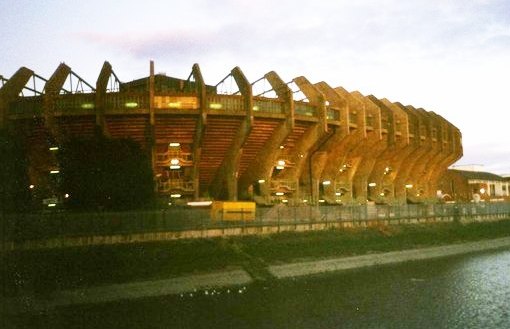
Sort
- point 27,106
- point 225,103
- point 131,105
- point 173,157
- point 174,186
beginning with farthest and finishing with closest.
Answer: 1. point 173,157
2. point 174,186
3. point 225,103
4. point 27,106
5. point 131,105

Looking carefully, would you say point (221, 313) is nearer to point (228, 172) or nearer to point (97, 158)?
point (97, 158)

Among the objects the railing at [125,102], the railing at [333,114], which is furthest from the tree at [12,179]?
the railing at [333,114]

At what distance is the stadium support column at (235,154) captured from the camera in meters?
44.9

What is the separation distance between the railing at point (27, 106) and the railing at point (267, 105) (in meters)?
18.8

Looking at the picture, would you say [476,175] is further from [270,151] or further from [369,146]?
[270,151]

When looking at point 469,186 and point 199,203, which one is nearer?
point 199,203

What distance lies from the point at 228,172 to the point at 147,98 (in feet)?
36.9

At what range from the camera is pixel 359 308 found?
21.9 m

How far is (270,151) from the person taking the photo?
50844mm

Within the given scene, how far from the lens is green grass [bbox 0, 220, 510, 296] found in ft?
79.9

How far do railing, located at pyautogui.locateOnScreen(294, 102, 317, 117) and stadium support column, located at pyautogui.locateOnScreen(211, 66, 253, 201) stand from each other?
21.6 feet

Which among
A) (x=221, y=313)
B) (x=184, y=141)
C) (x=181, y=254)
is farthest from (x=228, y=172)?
(x=221, y=313)

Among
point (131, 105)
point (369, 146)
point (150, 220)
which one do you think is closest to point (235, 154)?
point (131, 105)

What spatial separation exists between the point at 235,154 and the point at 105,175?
51.8 feet
